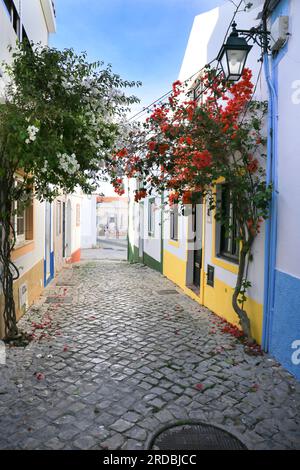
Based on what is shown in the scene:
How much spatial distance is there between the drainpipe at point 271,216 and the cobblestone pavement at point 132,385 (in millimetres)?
672

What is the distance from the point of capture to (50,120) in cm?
424

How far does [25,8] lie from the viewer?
6.71 meters

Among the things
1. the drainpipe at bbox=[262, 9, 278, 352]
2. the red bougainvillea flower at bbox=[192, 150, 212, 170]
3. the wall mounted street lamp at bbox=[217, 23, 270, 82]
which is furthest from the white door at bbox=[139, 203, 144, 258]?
the wall mounted street lamp at bbox=[217, 23, 270, 82]

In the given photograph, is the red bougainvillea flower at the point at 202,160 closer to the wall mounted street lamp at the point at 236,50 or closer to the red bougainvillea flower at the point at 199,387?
the wall mounted street lamp at the point at 236,50

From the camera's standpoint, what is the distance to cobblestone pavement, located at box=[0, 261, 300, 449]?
9.81 ft

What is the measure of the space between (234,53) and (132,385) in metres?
4.41

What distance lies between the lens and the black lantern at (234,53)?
14.8 ft

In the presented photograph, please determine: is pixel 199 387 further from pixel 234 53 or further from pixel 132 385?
pixel 234 53

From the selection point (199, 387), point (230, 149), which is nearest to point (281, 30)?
point (230, 149)

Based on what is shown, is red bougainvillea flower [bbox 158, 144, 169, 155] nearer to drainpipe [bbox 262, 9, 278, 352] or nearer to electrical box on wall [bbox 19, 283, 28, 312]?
drainpipe [bbox 262, 9, 278, 352]

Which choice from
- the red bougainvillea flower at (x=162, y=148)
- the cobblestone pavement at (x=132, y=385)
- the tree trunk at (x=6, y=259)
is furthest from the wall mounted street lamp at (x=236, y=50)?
the cobblestone pavement at (x=132, y=385)
